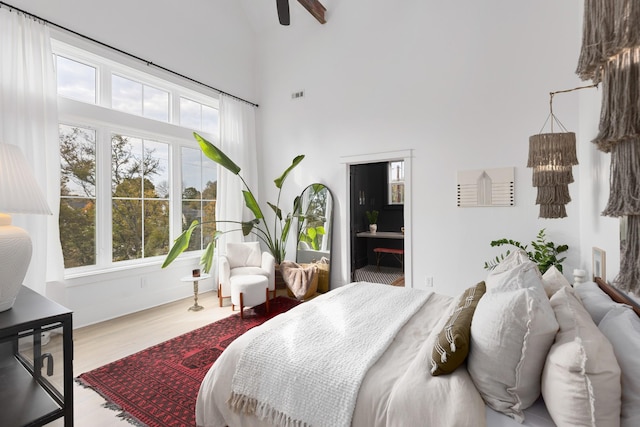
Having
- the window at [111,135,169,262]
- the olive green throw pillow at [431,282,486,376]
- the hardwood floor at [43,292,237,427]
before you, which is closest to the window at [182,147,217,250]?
the window at [111,135,169,262]

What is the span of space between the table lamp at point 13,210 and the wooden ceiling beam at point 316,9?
3844 mm

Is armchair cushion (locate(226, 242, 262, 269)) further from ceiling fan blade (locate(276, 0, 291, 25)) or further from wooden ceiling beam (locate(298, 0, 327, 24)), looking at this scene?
wooden ceiling beam (locate(298, 0, 327, 24))

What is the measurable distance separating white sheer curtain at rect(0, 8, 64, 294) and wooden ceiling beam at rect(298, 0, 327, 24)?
297 cm

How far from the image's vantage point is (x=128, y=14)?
12.4ft

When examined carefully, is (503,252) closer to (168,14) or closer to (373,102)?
(373,102)

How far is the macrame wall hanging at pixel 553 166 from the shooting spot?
2311mm

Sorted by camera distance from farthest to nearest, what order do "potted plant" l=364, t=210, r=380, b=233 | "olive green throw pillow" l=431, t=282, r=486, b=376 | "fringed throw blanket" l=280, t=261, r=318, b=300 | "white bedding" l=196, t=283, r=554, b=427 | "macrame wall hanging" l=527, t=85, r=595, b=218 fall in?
"potted plant" l=364, t=210, r=380, b=233 < "fringed throw blanket" l=280, t=261, r=318, b=300 < "macrame wall hanging" l=527, t=85, r=595, b=218 < "olive green throw pillow" l=431, t=282, r=486, b=376 < "white bedding" l=196, t=283, r=554, b=427

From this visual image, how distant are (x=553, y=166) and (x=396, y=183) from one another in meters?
4.31

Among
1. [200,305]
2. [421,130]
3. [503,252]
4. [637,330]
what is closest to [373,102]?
[421,130]

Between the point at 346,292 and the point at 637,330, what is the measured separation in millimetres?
1708

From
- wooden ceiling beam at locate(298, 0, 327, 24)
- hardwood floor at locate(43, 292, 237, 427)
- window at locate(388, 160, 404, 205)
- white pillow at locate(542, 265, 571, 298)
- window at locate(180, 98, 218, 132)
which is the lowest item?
hardwood floor at locate(43, 292, 237, 427)

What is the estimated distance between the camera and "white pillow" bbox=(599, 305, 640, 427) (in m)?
0.98

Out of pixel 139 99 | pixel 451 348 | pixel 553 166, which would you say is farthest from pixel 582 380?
pixel 139 99

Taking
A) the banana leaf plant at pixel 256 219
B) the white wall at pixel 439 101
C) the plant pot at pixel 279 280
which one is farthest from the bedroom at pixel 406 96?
the plant pot at pixel 279 280
